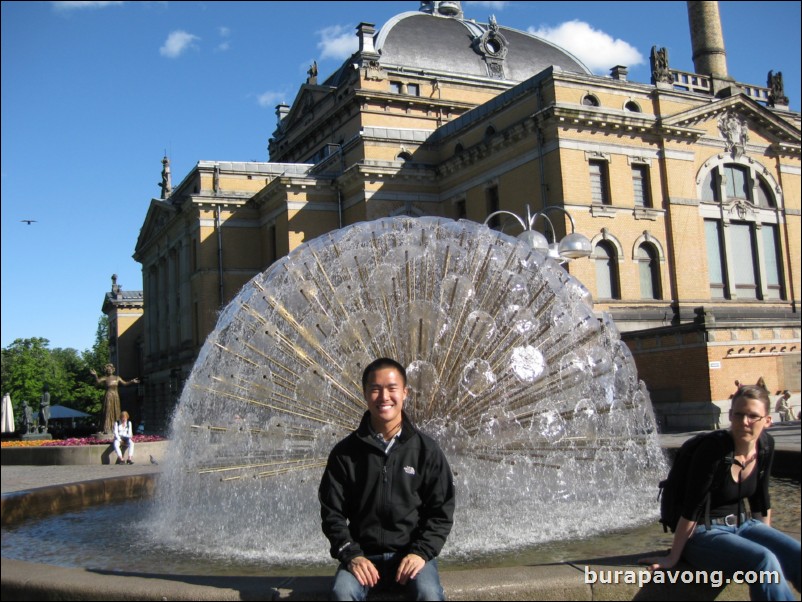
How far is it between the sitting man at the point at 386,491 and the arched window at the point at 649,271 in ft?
101

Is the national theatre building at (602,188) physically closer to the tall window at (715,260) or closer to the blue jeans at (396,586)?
the tall window at (715,260)

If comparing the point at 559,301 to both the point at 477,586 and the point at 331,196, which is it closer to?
the point at 477,586

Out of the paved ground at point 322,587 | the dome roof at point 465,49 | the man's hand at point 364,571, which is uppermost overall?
the dome roof at point 465,49

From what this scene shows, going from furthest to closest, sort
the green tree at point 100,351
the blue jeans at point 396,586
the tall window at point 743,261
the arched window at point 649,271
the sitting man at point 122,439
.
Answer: the green tree at point 100,351 < the tall window at point 743,261 < the arched window at point 649,271 < the sitting man at point 122,439 < the blue jeans at point 396,586

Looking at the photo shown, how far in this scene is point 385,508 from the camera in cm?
416

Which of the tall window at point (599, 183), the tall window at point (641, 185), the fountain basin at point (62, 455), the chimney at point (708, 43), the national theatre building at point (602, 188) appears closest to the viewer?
the fountain basin at point (62, 455)

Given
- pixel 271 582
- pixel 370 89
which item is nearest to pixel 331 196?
pixel 370 89

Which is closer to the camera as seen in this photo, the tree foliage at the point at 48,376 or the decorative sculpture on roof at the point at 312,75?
the decorative sculpture on roof at the point at 312,75

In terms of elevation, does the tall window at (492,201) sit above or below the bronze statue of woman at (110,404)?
above

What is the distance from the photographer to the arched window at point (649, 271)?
3341 centimetres

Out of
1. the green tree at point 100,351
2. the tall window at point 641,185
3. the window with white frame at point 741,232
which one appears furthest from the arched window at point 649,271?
the green tree at point 100,351

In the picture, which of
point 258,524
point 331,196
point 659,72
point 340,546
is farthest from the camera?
point 331,196

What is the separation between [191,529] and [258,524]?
Result: 83 centimetres

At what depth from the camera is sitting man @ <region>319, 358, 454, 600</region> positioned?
13.6 ft
